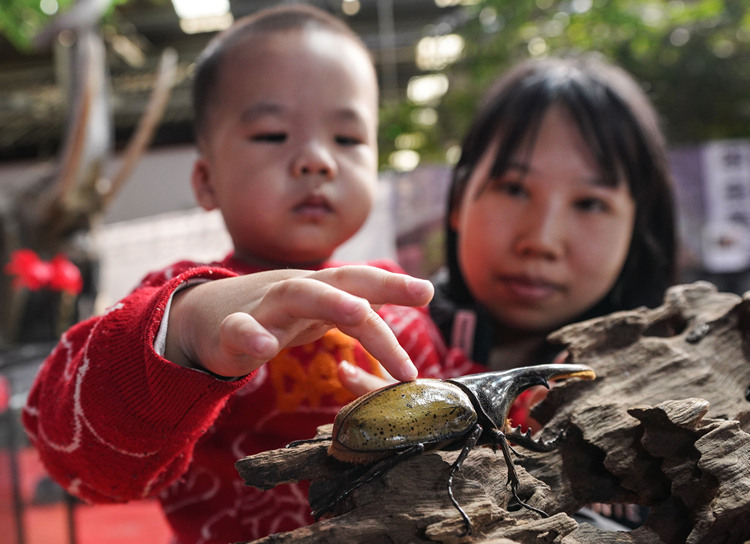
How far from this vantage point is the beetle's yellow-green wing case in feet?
1.57

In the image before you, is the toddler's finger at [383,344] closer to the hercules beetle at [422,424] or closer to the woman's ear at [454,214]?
the hercules beetle at [422,424]

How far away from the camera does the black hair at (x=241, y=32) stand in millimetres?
897

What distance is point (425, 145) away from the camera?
5246 millimetres

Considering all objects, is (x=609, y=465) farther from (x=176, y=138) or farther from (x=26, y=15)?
(x=176, y=138)

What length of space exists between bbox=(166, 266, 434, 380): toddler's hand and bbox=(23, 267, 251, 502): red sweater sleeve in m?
0.02

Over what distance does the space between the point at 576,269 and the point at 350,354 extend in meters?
0.55

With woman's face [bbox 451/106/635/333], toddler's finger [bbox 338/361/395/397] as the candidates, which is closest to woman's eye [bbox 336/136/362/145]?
toddler's finger [bbox 338/361/395/397]

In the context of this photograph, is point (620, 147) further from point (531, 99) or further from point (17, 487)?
point (17, 487)

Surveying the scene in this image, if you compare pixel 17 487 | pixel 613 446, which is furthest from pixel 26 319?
pixel 613 446

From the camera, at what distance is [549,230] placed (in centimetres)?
112

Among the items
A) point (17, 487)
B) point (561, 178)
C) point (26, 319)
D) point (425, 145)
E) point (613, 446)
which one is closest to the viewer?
point (613, 446)

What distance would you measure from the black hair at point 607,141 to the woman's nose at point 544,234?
12 centimetres

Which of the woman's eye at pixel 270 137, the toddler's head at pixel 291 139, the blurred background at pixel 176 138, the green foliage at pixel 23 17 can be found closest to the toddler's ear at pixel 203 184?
the toddler's head at pixel 291 139

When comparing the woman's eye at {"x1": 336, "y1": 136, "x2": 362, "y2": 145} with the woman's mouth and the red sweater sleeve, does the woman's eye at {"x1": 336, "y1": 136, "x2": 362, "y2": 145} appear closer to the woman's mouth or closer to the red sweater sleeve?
the red sweater sleeve
